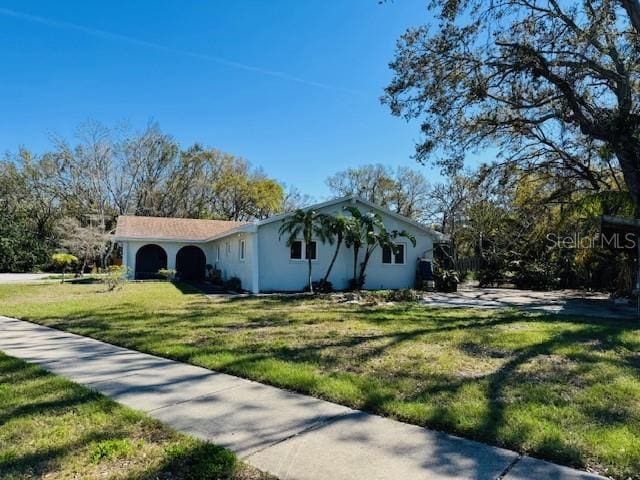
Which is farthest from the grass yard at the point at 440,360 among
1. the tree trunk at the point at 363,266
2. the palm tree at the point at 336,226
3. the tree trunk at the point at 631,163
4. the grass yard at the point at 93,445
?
the tree trunk at the point at 363,266

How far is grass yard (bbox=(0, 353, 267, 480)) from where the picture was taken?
3.00 metres

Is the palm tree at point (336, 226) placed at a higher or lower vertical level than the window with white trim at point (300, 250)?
higher

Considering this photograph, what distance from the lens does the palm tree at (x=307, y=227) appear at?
53.5 feet

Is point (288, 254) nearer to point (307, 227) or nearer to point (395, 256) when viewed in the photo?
point (307, 227)

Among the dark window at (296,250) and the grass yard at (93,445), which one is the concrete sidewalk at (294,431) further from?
the dark window at (296,250)

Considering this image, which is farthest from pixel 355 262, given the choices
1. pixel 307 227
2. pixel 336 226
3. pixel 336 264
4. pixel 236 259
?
pixel 236 259

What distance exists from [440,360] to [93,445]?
4455 mm

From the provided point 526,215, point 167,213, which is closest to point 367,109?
point 526,215

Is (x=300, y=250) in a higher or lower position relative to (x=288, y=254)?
higher

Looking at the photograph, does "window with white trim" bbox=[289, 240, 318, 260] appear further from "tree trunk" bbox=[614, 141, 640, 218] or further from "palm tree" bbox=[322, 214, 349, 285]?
"tree trunk" bbox=[614, 141, 640, 218]

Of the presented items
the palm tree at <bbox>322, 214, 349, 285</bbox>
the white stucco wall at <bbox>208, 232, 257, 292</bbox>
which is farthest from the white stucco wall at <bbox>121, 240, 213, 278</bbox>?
the palm tree at <bbox>322, 214, 349, 285</bbox>

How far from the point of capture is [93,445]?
134 inches

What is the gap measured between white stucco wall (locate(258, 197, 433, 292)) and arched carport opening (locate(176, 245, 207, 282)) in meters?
11.0

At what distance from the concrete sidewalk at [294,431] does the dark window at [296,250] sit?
12.0 meters
